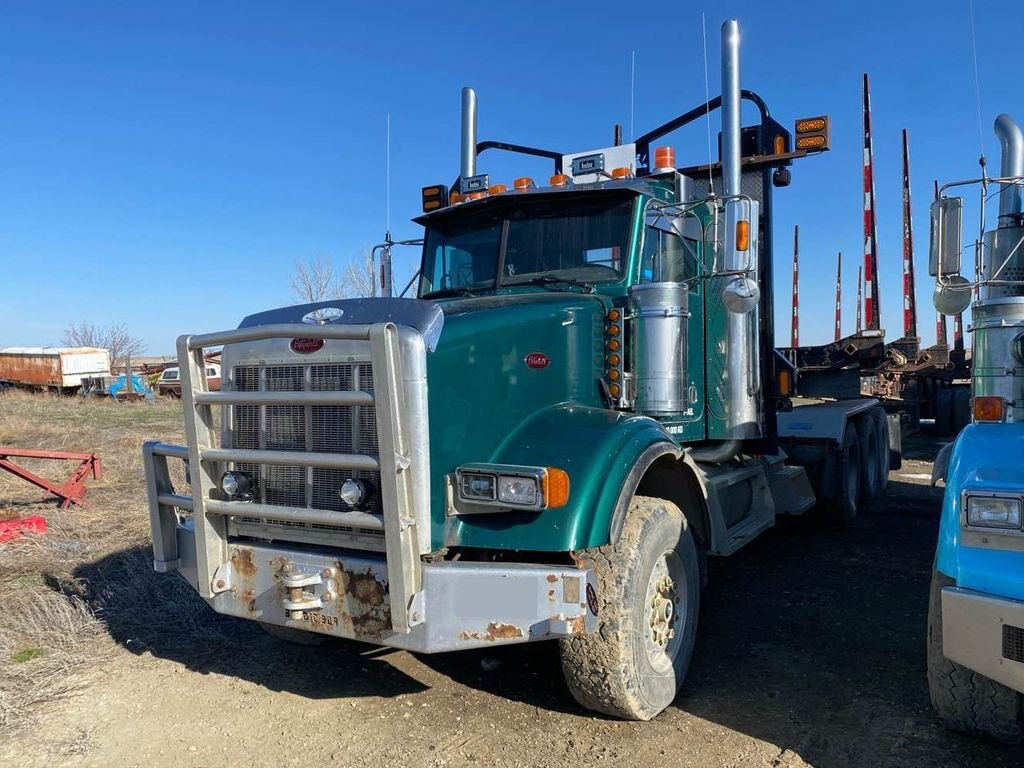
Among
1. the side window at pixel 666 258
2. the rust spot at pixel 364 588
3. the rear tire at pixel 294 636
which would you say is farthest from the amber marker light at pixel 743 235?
the rear tire at pixel 294 636

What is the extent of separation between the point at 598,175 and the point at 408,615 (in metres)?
3.17

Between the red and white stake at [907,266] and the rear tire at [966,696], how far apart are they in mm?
5465

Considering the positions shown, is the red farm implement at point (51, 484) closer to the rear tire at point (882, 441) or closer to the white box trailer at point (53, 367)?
the rear tire at point (882, 441)

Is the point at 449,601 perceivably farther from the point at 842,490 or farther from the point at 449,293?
the point at 842,490

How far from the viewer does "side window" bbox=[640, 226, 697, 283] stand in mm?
4516

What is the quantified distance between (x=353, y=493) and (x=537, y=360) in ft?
3.71

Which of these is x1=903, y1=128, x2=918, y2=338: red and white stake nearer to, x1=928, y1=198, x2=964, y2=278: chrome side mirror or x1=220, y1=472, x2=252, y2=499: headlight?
x1=928, y1=198, x2=964, y2=278: chrome side mirror

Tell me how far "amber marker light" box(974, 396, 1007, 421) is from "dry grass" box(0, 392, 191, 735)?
483 centimetres

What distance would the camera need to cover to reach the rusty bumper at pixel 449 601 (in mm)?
3064

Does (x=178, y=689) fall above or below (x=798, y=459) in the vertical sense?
below

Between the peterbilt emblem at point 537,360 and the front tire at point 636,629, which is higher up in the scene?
the peterbilt emblem at point 537,360

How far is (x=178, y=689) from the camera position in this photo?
13.2 feet

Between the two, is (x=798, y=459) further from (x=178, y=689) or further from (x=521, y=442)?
(x=178, y=689)

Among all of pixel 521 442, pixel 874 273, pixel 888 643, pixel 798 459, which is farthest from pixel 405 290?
pixel 874 273
